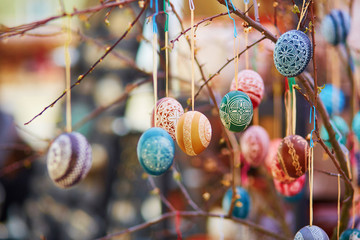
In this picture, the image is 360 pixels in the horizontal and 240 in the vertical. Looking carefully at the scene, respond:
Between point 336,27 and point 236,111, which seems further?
point 336,27

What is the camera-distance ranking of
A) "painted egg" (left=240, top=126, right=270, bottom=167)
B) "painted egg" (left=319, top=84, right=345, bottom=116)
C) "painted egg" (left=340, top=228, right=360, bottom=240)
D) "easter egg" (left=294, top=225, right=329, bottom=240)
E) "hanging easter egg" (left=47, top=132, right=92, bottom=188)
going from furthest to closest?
1. "painted egg" (left=319, top=84, right=345, bottom=116)
2. "painted egg" (left=240, top=126, right=270, bottom=167)
3. "hanging easter egg" (left=47, top=132, right=92, bottom=188)
4. "painted egg" (left=340, top=228, right=360, bottom=240)
5. "easter egg" (left=294, top=225, right=329, bottom=240)

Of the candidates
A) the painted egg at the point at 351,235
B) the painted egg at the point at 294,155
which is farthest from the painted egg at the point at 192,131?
the painted egg at the point at 351,235

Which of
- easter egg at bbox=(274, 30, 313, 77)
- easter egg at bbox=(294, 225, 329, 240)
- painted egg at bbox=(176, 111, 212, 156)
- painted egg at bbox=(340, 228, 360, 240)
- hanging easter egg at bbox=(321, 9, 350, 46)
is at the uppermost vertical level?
hanging easter egg at bbox=(321, 9, 350, 46)

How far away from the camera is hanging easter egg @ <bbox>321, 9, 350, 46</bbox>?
56.2 inches

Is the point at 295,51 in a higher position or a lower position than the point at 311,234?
higher

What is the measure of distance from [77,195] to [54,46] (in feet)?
7.51

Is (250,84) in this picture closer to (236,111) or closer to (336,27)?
(236,111)

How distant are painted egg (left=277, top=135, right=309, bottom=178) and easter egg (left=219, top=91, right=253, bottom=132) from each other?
13cm

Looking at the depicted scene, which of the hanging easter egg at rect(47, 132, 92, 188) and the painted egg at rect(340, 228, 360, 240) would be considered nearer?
the painted egg at rect(340, 228, 360, 240)

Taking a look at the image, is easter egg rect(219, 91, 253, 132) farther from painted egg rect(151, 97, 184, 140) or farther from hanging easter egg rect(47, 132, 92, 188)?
hanging easter egg rect(47, 132, 92, 188)

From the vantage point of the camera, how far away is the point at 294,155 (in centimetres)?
100

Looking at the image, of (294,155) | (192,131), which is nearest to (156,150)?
(192,131)

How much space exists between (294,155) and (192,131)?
245 mm

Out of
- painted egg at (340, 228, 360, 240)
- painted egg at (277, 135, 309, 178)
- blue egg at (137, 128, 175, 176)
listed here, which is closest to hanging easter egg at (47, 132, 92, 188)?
blue egg at (137, 128, 175, 176)
